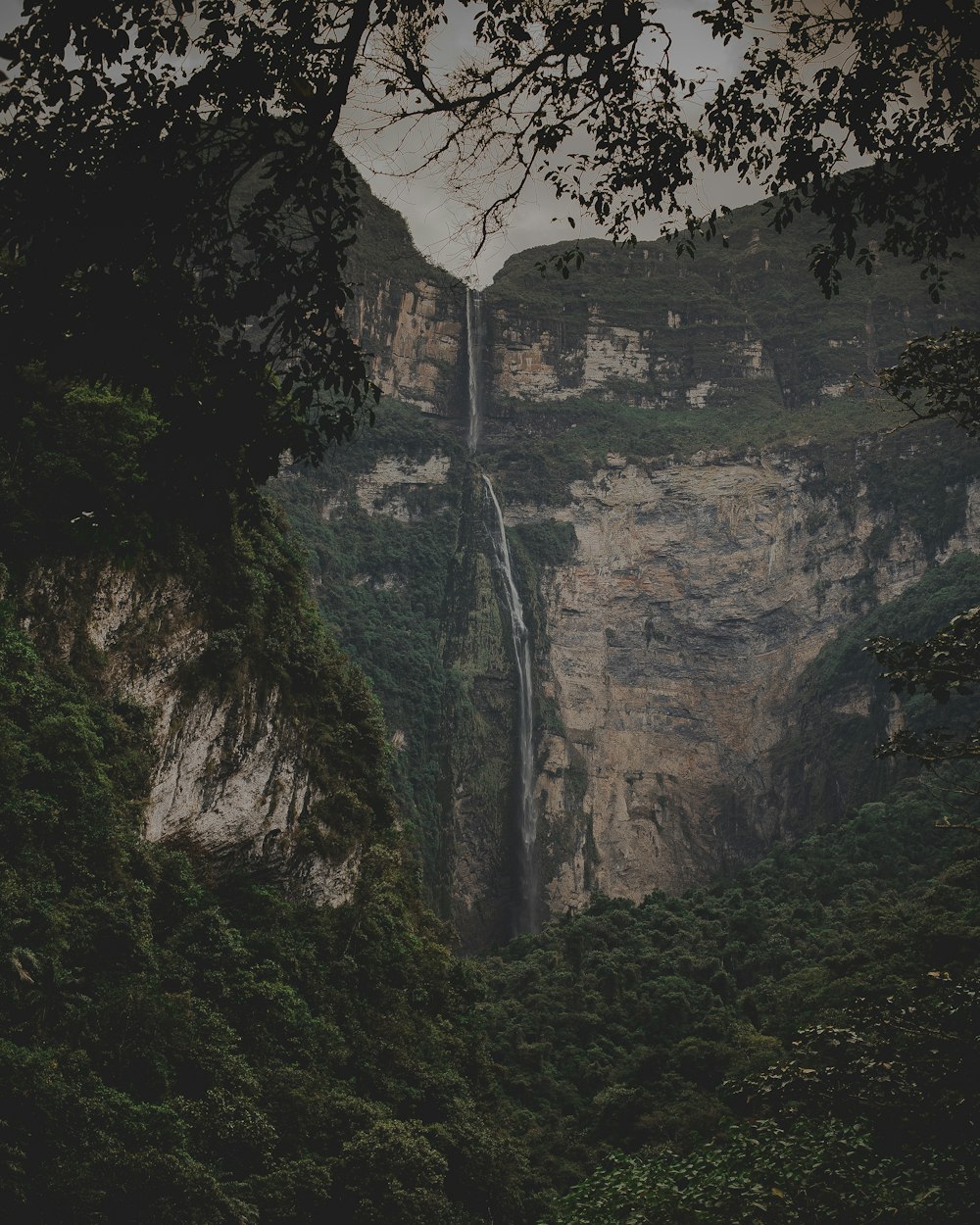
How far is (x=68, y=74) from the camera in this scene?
4188 millimetres

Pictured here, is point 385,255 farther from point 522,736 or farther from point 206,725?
point 206,725

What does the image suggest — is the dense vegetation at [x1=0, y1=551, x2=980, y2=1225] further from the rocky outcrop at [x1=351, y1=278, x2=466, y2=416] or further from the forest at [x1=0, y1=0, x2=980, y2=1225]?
the rocky outcrop at [x1=351, y1=278, x2=466, y2=416]

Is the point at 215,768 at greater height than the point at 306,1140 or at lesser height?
greater

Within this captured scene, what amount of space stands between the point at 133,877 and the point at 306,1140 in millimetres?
3839

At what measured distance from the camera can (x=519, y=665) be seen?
5012cm

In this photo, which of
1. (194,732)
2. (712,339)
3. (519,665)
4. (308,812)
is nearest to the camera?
(194,732)

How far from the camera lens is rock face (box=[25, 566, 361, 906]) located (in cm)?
1497

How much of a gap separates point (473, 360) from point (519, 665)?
58.3 feet

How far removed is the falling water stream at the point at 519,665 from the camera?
4522 cm

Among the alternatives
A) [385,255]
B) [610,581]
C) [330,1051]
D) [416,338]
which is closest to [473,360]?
[416,338]

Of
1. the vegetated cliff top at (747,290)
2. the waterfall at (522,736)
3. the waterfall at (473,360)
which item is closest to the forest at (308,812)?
→ the waterfall at (522,736)

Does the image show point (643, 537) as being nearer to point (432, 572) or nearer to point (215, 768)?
point (432, 572)

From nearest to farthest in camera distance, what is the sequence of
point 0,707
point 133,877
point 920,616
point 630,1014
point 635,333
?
point 0,707, point 133,877, point 630,1014, point 920,616, point 635,333

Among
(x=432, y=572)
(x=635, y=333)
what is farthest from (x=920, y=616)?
(x=635, y=333)
